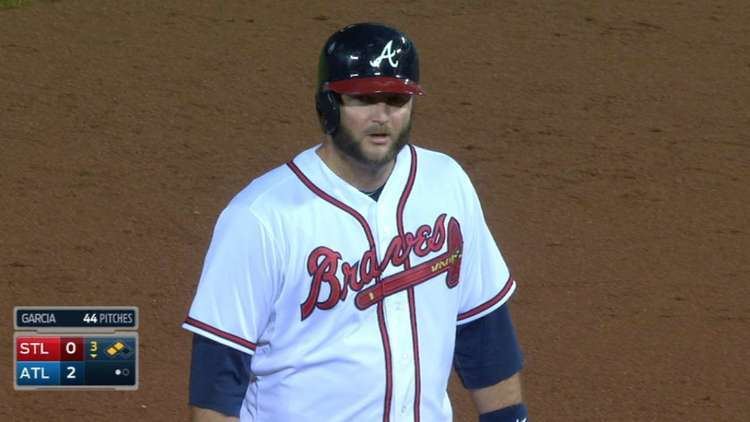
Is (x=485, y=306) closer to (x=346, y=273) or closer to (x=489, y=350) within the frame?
(x=489, y=350)

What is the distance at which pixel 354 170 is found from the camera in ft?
8.65

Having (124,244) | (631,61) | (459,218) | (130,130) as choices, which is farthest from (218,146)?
(459,218)

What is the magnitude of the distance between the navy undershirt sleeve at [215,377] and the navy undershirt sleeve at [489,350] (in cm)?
52

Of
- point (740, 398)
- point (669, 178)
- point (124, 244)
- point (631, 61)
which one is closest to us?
point (740, 398)

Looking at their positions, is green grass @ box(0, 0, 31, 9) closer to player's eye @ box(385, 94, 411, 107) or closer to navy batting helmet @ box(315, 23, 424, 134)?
navy batting helmet @ box(315, 23, 424, 134)

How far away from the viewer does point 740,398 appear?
5.82m

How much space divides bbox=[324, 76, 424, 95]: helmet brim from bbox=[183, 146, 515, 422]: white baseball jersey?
16 cm

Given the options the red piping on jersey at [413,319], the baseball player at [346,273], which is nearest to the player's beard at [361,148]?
the baseball player at [346,273]

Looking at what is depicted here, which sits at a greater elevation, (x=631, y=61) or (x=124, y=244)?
(x=631, y=61)

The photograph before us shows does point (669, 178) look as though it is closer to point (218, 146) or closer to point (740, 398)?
point (740, 398)

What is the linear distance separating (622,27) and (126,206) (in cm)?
418

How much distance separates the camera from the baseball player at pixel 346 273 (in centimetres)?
249
